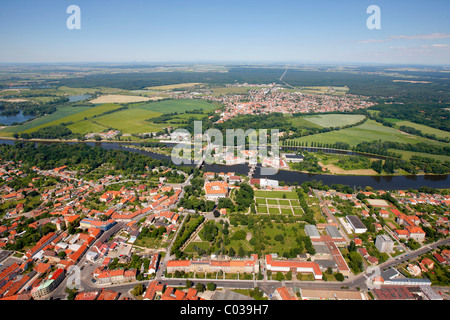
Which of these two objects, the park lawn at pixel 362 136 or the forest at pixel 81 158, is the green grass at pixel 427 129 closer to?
the park lawn at pixel 362 136

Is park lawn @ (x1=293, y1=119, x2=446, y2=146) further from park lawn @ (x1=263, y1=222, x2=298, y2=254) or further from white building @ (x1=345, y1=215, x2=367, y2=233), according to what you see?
park lawn @ (x1=263, y1=222, x2=298, y2=254)

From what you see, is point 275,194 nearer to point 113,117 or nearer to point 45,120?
point 113,117

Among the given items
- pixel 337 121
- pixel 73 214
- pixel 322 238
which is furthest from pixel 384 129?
pixel 73 214

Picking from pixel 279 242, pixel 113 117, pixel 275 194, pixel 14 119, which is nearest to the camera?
pixel 279 242

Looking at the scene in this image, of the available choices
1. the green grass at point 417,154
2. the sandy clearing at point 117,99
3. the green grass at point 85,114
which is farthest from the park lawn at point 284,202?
the sandy clearing at point 117,99

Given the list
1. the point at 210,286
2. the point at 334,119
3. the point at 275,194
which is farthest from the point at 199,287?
the point at 334,119

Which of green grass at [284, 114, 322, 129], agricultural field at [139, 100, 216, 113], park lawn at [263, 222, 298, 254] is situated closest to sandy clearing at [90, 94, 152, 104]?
agricultural field at [139, 100, 216, 113]

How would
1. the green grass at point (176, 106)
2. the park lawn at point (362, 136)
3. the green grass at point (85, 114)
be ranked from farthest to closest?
1. the green grass at point (176, 106)
2. the green grass at point (85, 114)
3. the park lawn at point (362, 136)
